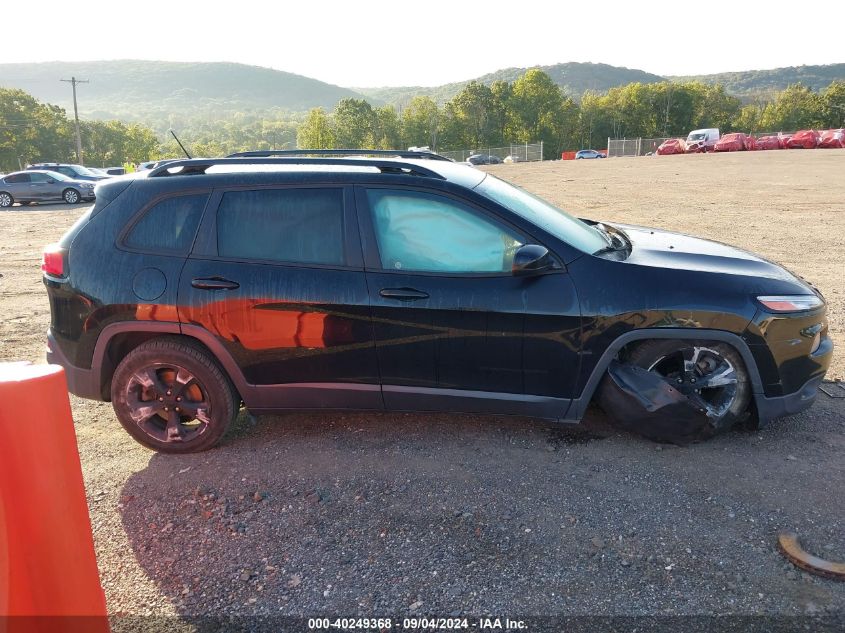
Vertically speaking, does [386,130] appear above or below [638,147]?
above

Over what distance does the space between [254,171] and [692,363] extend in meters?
2.86

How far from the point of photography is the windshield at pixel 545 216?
365cm

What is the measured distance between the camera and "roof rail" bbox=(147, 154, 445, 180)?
3701 mm

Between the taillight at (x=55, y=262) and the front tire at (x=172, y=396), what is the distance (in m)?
0.67

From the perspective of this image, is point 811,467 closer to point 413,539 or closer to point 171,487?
point 413,539

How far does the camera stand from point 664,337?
3.43m

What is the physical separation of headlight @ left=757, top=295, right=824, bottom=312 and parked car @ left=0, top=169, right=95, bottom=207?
25.6 m

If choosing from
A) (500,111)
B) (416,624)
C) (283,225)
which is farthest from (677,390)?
(500,111)

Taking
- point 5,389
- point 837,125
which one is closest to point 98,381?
point 5,389

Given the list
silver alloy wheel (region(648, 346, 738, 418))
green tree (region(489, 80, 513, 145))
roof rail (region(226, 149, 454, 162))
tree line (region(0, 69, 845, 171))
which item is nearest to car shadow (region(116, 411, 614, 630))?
silver alloy wheel (region(648, 346, 738, 418))

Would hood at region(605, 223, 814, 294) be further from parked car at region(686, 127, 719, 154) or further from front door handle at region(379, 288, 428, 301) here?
parked car at region(686, 127, 719, 154)

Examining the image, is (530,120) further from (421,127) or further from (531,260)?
(531,260)

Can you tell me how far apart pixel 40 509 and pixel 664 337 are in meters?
3.02

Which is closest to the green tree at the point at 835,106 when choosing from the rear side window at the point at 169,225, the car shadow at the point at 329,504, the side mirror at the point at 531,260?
the side mirror at the point at 531,260
